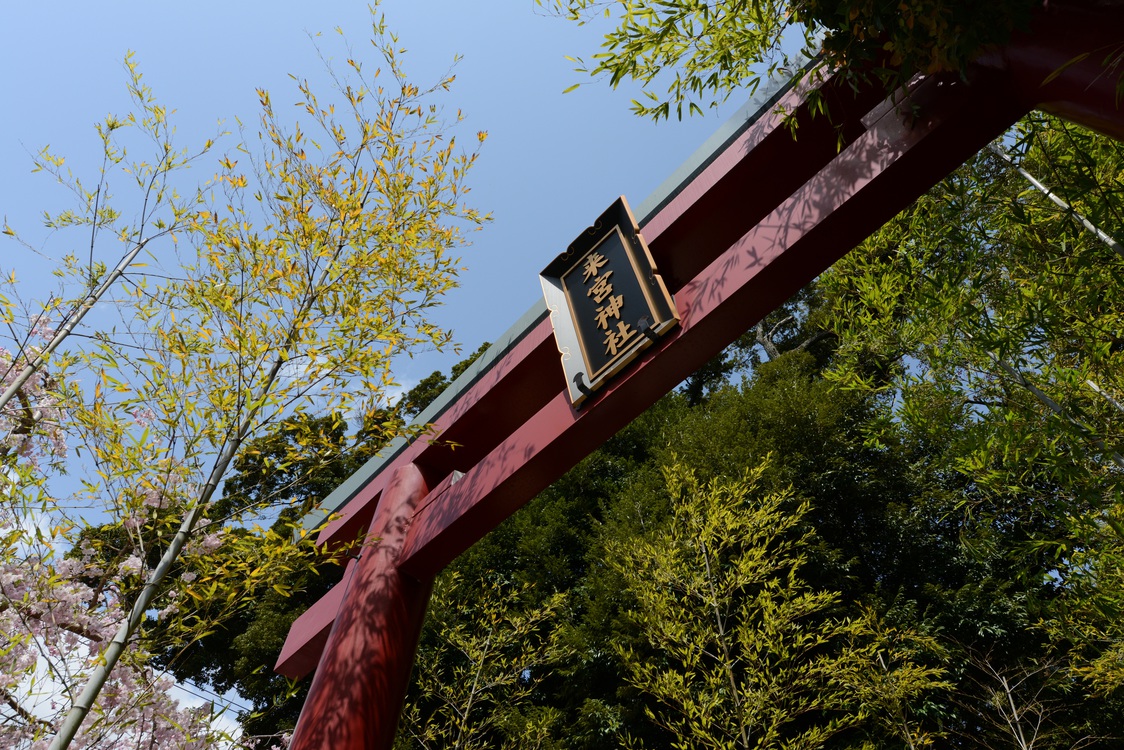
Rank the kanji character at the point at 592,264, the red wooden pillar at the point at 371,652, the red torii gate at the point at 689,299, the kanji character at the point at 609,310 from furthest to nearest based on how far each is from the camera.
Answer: the kanji character at the point at 592,264 < the kanji character at the point at 609,310 < the red wooden pillar at the point at 371,652 < the red torii gate at the point at 689,299

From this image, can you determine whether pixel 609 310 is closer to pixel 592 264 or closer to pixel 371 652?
pixel 592 264

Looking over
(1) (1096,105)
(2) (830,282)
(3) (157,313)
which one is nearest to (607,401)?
(1) (1096,105)

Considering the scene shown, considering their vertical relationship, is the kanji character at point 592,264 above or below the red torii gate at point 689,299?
above

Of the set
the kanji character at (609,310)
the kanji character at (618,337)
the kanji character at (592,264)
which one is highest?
the kanji character at (592,264)

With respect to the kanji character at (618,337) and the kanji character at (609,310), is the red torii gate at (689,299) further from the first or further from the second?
the kanji character at (609,310)

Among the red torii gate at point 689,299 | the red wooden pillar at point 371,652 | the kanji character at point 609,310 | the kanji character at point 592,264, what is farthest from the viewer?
the kanji character at point 592,264

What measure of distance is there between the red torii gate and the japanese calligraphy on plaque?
2.6 inches

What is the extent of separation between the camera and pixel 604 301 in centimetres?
262

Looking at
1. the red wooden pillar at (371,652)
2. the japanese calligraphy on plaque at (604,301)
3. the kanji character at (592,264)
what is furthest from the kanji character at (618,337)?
the red wooden pillar at (371,652)

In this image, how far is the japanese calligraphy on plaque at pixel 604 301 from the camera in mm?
2373

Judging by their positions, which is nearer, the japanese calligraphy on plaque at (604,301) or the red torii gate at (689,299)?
the red torii gate at (689,299)

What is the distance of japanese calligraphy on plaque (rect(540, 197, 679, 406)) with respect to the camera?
2.37 m

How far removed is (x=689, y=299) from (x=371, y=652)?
1657mm

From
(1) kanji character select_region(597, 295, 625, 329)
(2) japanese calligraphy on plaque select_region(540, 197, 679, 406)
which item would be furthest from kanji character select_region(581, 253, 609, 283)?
(1) kanji character select_region(597, 295, 625, 329)
